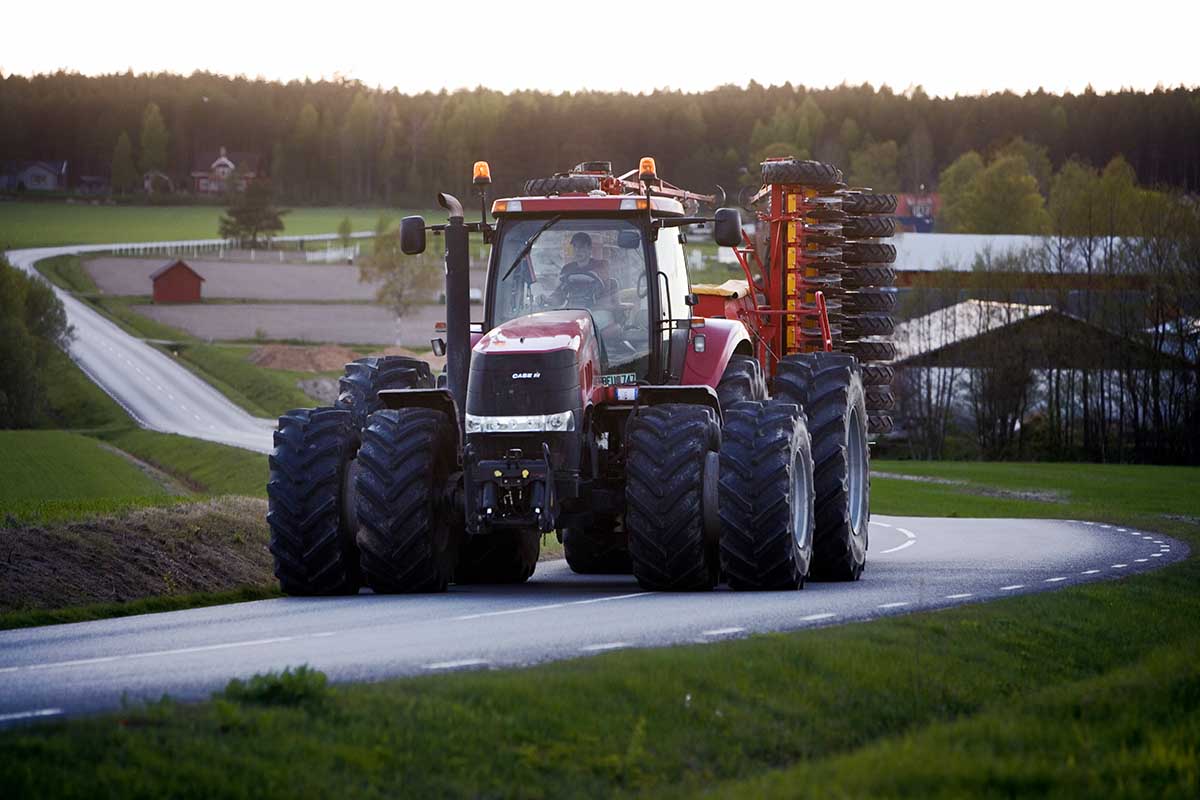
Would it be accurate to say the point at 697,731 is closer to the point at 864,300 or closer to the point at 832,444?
the point at 832,444

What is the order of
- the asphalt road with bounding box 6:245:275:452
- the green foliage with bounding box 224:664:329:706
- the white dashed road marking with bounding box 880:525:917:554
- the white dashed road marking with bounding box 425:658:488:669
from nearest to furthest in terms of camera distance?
1. the green foliage with bounding box 224:664:329:706
2. the white dashed road marking with bounding box 425:658:488:669
3. the white dashed road marking with bounding box 880:525:917:554
4. the asphalt road with bounding box 6:245:275:452

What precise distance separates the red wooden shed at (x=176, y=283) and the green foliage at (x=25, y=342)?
21.6m

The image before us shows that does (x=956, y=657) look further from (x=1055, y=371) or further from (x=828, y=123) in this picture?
(x=828, y=123)

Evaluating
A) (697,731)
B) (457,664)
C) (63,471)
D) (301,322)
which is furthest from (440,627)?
(301,322)

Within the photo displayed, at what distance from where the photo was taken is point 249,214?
149750mm

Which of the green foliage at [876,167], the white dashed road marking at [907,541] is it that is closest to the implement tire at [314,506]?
the white dashed road marking at [907,541]

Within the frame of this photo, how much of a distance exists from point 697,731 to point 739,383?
8372mm

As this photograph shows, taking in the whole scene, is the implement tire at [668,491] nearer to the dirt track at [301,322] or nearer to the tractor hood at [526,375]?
the tractor hood at [526,375]

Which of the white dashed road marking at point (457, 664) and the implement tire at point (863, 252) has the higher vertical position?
the implement tire at point (863, 252)

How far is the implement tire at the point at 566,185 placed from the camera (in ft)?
62.2

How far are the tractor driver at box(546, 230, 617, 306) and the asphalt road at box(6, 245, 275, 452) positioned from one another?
144 ft

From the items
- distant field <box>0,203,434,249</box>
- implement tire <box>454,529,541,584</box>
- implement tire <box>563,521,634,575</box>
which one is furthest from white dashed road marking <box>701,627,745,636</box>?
distant field <box>0,203,434,249</box>

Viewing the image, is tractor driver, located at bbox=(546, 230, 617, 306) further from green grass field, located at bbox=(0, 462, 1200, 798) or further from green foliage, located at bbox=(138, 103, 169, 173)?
green foliage, located at bbox=(138, 103, 169, 173)

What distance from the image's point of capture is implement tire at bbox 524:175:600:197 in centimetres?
1895
